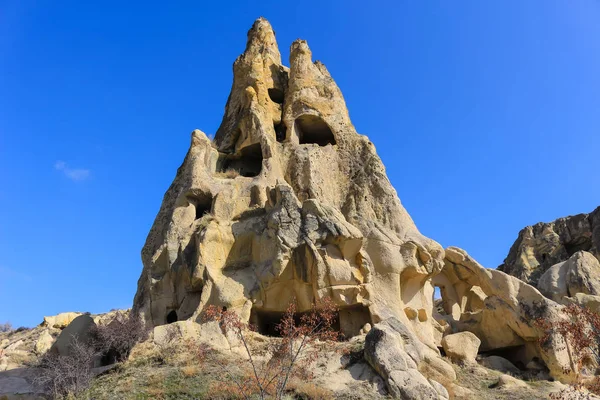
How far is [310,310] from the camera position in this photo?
59.4 feet

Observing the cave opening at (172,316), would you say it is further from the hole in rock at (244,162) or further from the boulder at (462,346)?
the boulder at (462,346)

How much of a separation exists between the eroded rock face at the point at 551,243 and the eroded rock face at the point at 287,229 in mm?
16709

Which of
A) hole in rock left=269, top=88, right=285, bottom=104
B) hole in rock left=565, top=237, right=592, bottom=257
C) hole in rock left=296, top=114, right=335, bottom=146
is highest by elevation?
hole in rock left=269, top=88, right=285, bottom=104

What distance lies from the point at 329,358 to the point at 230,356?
114 inches

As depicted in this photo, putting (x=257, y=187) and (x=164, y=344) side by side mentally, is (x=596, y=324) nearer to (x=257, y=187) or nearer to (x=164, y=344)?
(x=164, y=344)

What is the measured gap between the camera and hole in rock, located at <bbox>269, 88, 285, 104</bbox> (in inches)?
1112

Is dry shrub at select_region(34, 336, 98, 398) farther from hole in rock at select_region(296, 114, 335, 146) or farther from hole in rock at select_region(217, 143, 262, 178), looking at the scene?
hole in rock at select_region(296, 114, 335, 146)

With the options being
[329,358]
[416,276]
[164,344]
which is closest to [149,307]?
[164,344]

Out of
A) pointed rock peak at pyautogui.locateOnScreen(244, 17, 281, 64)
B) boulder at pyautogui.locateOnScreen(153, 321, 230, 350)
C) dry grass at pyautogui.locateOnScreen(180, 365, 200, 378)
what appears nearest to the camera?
dry grass at pyautogui.locateOnScreen(180, 365, 200, 378)

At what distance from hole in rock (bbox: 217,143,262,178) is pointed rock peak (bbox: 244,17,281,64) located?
6477 millimetres

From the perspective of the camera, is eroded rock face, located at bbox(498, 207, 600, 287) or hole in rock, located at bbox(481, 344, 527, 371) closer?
hole in rock, located at bbox(481, 344, 527, 371)

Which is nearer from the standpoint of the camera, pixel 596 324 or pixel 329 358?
pixel 596 324

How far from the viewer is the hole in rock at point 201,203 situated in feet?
72.9

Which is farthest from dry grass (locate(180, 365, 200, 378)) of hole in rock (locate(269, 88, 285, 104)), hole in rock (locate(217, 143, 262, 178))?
hole in rock (locate(269, 88, 285, 104))
